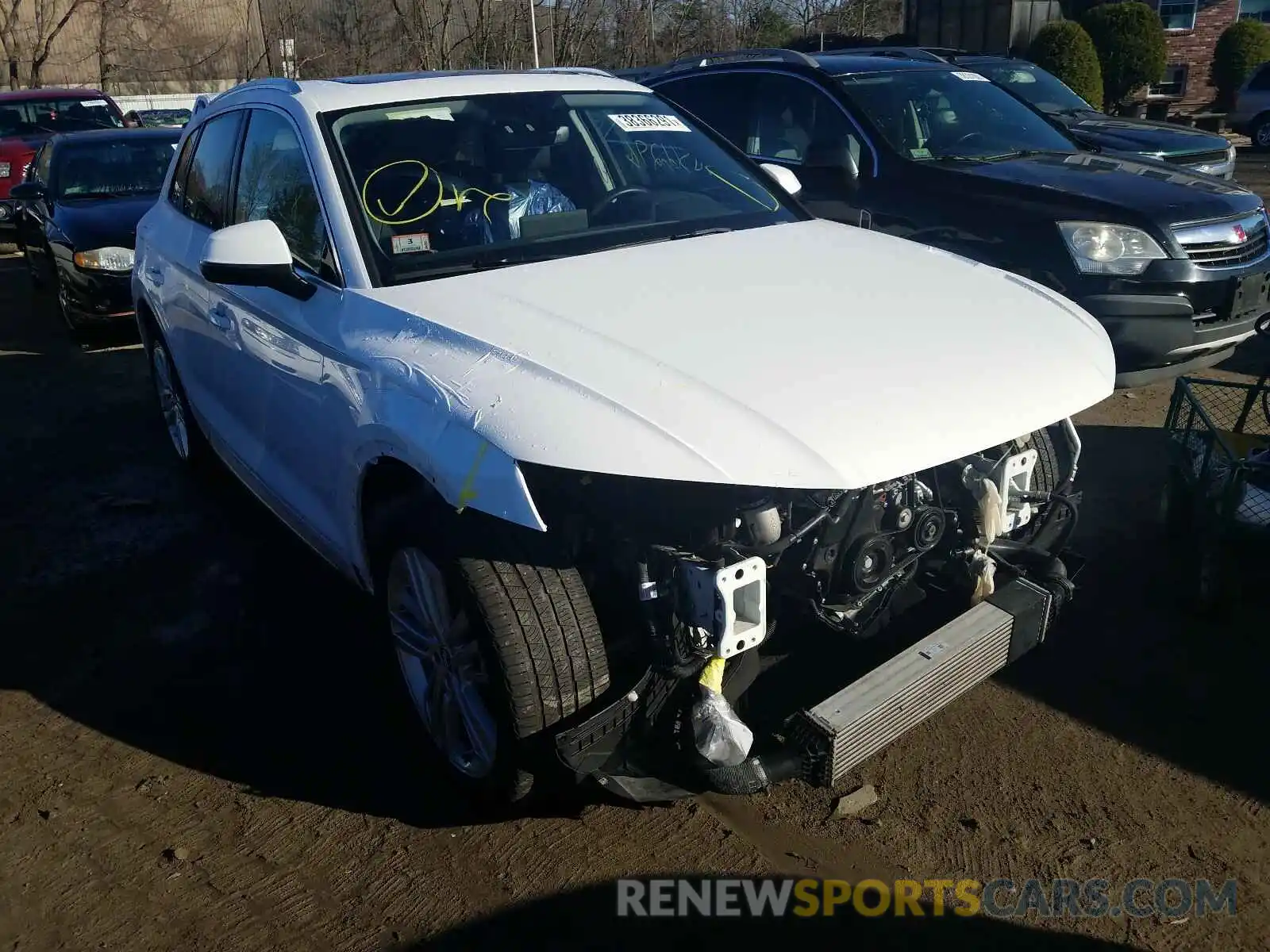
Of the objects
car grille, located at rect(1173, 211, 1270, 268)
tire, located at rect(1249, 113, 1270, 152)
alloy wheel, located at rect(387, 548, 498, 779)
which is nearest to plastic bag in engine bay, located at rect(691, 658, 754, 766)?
alloy wheel, located at rect(387, 548, 498, 779)

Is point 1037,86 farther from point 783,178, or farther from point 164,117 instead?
point 164,117

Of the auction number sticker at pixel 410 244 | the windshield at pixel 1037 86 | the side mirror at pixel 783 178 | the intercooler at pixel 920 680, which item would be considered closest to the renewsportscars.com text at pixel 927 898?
the intercooler at pixel 920 680

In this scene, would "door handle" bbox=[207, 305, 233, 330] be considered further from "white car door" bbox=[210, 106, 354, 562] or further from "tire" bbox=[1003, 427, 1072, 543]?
"tire" bbox=[1003, 427, 1072, 543]

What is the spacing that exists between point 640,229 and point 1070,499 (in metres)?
1.60

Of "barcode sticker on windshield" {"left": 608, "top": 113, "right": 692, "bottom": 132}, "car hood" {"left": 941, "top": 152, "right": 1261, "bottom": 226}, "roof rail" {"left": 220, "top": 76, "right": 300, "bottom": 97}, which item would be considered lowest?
"car hood" {"left": 941, "top": 152, "right": 1261, "bottom": 226}

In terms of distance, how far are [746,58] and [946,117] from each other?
1.45 metres

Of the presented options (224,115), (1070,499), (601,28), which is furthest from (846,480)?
(601,28)

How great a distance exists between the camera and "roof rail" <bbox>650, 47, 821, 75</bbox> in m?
7.08

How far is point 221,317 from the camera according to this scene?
408 centimetres

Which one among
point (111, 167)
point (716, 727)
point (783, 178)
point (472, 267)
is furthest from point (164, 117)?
point (716, 727)

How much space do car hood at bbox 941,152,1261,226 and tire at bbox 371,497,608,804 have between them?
4.16 metres

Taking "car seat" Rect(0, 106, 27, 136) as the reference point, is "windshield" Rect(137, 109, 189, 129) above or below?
below

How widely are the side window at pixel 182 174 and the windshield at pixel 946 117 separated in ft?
12.5

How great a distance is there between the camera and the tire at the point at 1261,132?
64.4 ft
